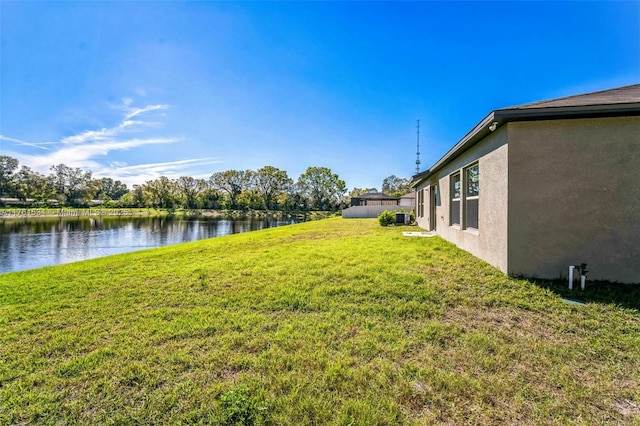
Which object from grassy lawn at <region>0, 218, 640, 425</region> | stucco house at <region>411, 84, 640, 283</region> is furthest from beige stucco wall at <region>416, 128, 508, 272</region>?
grassy lawn at <region>0, 218, 640, 425</region>

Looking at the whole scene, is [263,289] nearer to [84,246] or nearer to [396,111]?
[396,111]

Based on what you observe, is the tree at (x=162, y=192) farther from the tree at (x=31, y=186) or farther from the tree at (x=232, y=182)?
the tree at (x=31, y=186)

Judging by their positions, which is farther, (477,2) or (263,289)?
(477,2)

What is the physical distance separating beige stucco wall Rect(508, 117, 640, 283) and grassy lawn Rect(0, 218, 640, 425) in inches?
22.8

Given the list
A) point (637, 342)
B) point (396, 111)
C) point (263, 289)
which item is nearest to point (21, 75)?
point (263, 289)

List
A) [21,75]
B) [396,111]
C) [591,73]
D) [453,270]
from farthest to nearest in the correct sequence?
1. [396,111]
2. [21,75]
3. [591,73]
4. [453,270]

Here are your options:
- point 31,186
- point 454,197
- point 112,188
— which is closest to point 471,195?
point 454,197

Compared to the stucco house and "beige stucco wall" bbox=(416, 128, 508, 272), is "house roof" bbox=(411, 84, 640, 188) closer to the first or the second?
the stucco house

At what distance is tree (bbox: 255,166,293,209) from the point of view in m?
56.4

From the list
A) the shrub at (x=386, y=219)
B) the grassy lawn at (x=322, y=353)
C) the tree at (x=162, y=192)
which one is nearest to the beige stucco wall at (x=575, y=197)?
the grassy lawn at (x=322, y=353)

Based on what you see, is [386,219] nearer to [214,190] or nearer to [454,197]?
[454,197]

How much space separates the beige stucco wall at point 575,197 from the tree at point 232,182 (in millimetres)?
56873

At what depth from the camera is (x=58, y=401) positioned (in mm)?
2037

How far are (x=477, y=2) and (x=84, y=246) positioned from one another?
20922 millimetres
